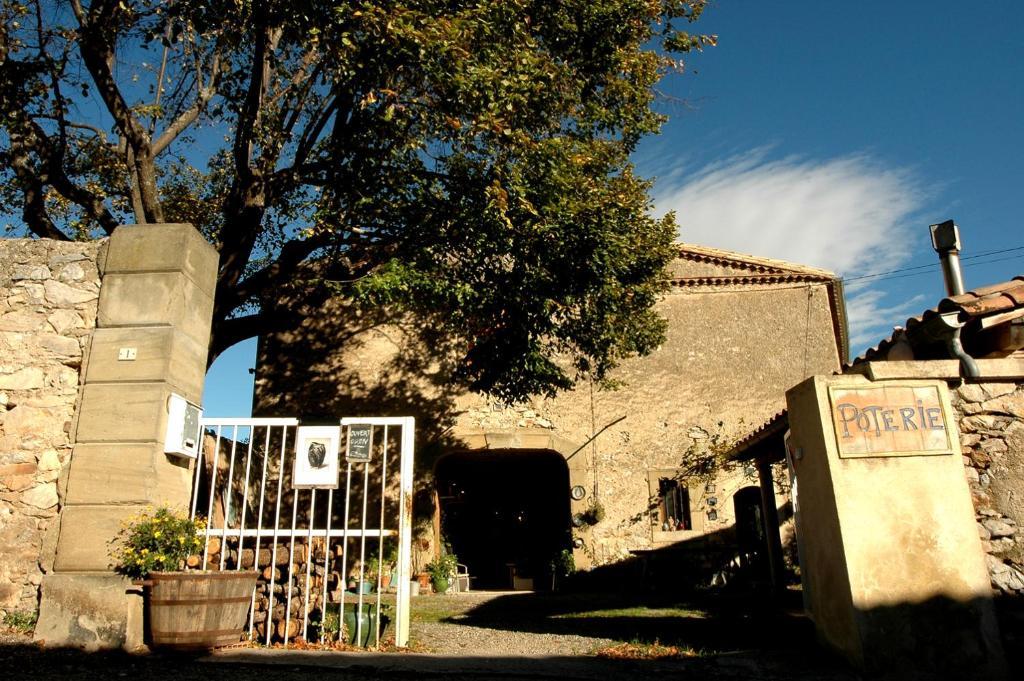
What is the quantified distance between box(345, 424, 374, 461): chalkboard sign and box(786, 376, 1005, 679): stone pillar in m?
3.36

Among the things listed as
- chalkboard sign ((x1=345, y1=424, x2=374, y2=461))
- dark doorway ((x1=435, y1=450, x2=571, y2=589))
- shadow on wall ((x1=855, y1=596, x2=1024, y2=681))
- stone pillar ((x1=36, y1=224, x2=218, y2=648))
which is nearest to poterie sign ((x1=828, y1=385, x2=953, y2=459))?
shadow on wall ((x1=855, y1=596, x2=1024, y2=681))

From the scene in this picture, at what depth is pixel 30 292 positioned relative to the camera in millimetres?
5863

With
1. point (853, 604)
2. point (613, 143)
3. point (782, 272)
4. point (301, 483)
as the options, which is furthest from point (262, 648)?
point (782, 272)

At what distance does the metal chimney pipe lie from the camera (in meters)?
6.31

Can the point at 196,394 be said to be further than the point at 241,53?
No

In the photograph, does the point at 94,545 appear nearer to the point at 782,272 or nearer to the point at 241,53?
the point at 241,53

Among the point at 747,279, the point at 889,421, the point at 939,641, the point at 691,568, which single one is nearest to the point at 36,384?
the point at 889,421

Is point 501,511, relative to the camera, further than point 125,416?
Yes

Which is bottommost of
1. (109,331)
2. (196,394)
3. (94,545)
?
(94,545)

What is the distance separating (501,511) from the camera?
1734cm

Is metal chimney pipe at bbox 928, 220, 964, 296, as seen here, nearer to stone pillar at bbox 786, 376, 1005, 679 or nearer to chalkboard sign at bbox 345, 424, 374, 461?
stone pillar at bbox 786, 376, 1005, 679

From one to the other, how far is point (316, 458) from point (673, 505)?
909 cm

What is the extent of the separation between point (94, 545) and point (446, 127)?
5.59 metres

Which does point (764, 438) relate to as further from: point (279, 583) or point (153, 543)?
point (153, 543)
